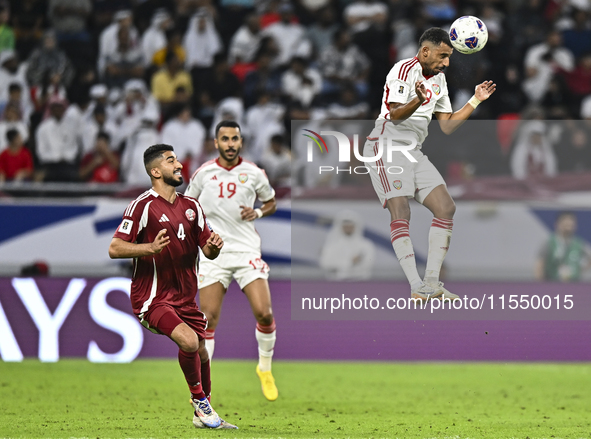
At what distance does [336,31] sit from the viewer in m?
15.7

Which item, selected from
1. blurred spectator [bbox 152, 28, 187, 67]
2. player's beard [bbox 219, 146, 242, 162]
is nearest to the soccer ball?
player's beard [bbox 219, 146, 242, 162]

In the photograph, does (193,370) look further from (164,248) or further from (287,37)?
(287,37)

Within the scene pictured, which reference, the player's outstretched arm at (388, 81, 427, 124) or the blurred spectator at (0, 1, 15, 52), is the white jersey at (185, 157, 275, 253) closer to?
the player's outstretched arm at (388, 81, 427, 124)

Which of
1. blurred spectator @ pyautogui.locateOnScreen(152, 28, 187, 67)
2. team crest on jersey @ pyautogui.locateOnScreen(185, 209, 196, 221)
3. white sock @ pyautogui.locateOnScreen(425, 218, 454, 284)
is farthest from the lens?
blurred spectator @ pyautogui.locateOnScreen(152, 28, 187, 67)

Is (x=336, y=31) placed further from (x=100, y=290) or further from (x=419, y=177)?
(x=419, y=177)

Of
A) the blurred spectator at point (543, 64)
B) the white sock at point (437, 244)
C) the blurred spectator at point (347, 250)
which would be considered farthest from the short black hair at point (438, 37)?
the blurred spectator at point (543, 64)

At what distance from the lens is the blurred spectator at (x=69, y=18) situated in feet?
54.1

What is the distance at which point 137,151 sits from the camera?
45.1 feet

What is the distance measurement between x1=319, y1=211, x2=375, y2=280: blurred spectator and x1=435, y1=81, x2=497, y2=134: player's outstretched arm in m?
3.97

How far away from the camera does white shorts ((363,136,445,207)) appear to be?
7457 millimetres

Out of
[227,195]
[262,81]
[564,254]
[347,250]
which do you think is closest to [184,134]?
[262,81]

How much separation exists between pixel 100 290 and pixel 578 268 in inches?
226

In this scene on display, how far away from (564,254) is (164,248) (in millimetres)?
5938

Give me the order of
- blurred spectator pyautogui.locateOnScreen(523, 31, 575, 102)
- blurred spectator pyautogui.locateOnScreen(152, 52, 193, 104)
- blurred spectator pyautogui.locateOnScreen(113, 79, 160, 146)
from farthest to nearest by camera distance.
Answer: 1. blurred spectator pyautogui.locateOnScreen(152, 52, 193, 104)
2. blurred spectator pyautogui.locateOnScreen(523, 31, 575, 102)
3. blurred spectator pyautogui.locateOnScreen(113, 79, 160, 146)
